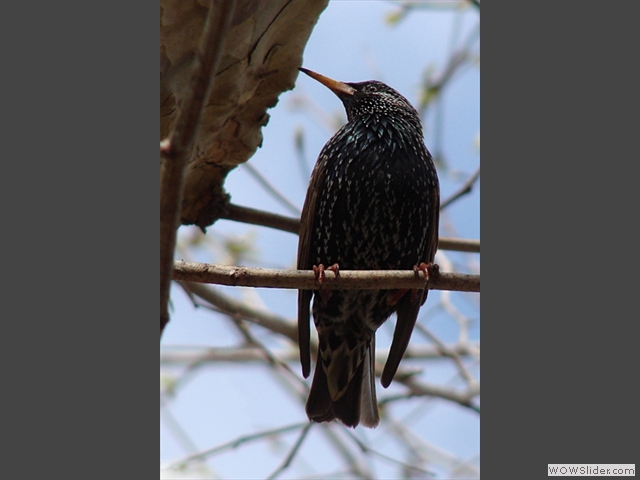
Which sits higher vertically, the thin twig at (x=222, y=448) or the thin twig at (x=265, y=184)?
the thin twig at (x=265, y=184)

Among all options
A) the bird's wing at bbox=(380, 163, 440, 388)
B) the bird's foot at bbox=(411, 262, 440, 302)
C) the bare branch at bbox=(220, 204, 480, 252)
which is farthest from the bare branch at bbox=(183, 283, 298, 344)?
the bird's foot at bbox=(411, 262, 440, 302)

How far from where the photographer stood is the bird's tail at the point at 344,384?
11.1 feet

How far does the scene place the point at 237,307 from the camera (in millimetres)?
3639

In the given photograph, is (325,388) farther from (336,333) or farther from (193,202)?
(193,202)

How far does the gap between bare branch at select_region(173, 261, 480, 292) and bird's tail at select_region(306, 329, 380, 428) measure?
68 cm

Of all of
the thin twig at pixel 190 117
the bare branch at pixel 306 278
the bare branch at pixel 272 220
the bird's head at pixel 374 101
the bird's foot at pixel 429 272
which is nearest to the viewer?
the thin twig at pixel 190 117

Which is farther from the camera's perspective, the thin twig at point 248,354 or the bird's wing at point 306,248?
the bird's wing at point 306,248

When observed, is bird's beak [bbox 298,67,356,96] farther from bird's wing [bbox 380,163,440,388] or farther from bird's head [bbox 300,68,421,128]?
bird's wing [bbox 380,163,440,388]

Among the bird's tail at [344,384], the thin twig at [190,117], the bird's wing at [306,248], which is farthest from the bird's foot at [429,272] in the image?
the thin twig at [190,117]

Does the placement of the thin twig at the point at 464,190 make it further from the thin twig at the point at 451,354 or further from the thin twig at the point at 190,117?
the thin twig at the point at 190,117

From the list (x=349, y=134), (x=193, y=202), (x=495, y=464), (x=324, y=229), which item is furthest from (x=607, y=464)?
(x=193, y=202)

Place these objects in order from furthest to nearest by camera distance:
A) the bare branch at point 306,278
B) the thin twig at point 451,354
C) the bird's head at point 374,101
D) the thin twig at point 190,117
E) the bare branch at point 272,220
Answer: the bird's head at point 374,101 < the bare branch at point 272,220 < the thin twig at point 451,354 < the bare branch at point 306,278 < the thin twig at point 190,117

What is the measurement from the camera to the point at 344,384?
350 cm

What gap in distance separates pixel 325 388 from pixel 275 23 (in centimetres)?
162
